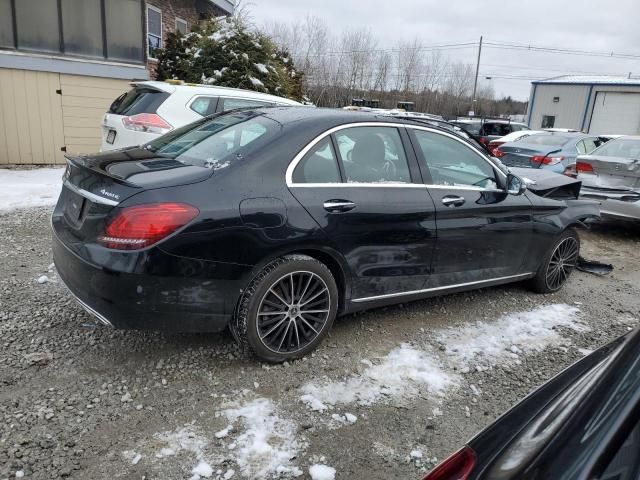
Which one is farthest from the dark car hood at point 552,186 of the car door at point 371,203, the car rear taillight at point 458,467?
the car rear taillight at point 458,467

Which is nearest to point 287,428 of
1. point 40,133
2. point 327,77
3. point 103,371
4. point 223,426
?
point 223,426

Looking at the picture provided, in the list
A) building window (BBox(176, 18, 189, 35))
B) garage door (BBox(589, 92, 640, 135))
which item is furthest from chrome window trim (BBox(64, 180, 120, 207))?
garage door (BBox(589, 92, 640, 135))

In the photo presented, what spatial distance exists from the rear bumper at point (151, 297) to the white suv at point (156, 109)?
4.27m

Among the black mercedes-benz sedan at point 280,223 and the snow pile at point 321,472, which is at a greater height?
the black mercedes-benz sedan at point 280,223

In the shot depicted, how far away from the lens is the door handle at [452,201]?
3.99m

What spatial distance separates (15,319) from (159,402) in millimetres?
1620

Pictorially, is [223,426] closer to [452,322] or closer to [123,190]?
[123,190]

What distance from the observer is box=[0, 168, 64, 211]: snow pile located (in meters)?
7.46

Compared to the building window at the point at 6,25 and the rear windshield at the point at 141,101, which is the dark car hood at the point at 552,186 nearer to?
the rear windshield at the point at 141,101

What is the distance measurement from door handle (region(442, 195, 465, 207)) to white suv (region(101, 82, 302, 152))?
342cm

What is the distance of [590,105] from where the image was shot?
3052cm

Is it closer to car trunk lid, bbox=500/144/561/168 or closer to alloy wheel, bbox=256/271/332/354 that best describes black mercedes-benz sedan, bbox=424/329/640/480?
alloy wheel, bbox=256/271/332/354

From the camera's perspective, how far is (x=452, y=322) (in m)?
4.37

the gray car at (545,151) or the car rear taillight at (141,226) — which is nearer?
the car rear taillight at (141,226)
